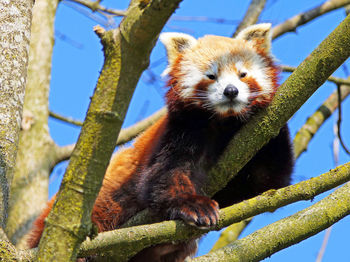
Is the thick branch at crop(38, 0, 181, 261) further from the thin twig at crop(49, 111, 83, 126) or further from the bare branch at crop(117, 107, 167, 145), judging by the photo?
the thin twig at crop(49, 111, 83, 126)

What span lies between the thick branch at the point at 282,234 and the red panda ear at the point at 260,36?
166 cm

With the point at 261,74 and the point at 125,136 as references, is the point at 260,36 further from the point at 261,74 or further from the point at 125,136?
the point at 125,136

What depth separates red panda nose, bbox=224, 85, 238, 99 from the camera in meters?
3.45

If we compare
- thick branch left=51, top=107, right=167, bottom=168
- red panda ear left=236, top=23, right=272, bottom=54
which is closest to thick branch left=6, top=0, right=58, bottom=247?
thick branch left=51, top=107, right=167, bottom=168

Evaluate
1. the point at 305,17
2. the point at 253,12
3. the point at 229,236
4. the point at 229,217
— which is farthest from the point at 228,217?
the point at 253,12

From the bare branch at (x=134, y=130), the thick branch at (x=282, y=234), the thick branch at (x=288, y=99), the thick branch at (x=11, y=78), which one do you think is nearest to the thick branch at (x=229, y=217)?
the thick branch at (x=282, y=234)

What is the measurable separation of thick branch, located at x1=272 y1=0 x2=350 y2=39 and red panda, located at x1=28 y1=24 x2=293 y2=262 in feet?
5.10

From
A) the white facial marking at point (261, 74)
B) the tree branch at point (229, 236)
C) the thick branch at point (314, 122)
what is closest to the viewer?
the white facial marking at point (261, 74)

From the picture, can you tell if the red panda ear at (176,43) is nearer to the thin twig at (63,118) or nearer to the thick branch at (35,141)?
the thick branch at (35,141)

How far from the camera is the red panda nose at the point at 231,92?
345cm

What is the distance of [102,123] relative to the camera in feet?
6.62

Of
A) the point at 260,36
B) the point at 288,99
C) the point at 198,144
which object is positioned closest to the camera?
the point at 288,99

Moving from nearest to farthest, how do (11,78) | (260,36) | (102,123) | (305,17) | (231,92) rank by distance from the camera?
(102,123), (11,78), (231,92), (260,36), (305,17)

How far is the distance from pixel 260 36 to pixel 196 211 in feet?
5.84
